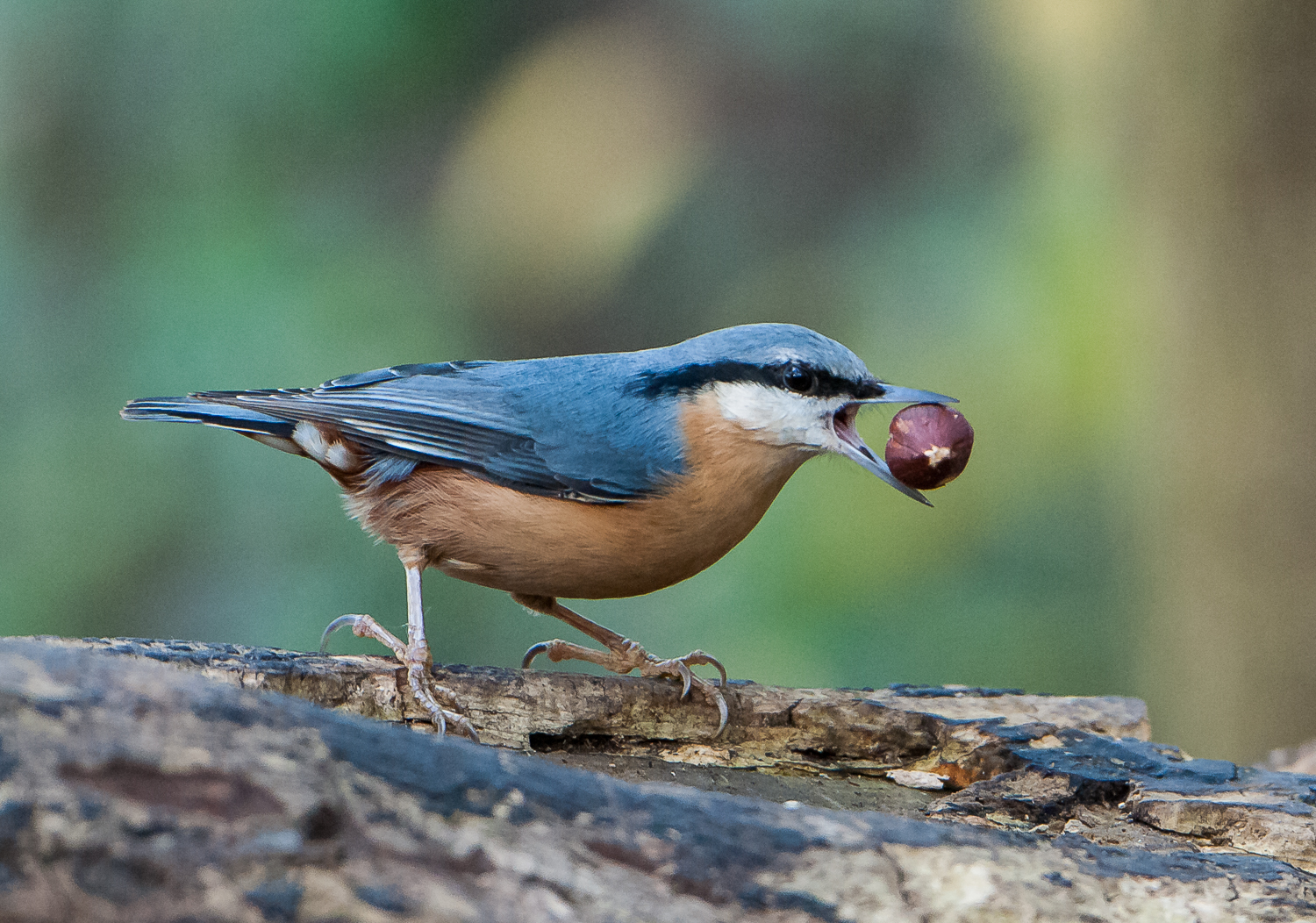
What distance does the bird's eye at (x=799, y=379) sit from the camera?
2.79 meters

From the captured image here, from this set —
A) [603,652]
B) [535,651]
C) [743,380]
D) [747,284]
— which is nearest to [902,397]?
[743,380]

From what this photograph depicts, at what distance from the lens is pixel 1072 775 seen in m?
2.51

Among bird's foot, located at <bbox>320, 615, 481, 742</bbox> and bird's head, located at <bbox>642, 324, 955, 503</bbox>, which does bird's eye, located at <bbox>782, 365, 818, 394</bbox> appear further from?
bird's foot, located at <bbox>320, 615, 481, 742</bbox>

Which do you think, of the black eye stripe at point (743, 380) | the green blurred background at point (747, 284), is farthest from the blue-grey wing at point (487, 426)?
the green blurred background at point (747, 284)

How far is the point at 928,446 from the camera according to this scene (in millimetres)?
2682

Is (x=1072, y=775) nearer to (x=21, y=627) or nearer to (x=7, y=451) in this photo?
(x=21, y=627)

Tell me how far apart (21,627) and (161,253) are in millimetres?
1619

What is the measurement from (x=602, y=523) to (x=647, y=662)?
525 mm

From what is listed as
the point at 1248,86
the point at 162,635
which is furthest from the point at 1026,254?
the point at 162,635

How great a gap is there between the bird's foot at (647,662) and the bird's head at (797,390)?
1.96ft

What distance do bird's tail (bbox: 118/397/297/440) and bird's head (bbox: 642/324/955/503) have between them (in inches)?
41.5

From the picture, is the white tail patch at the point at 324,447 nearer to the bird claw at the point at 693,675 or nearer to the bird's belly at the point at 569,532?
the bird's belly at the point at 569,532

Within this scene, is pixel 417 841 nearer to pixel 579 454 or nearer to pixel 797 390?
pixel 579 454

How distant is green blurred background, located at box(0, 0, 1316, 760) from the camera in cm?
442
